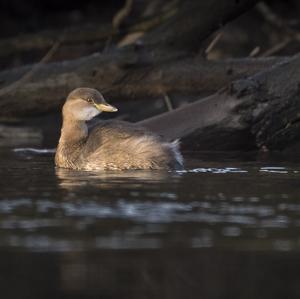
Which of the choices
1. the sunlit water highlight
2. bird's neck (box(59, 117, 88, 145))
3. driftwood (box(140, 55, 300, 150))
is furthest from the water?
driftwood (box(140, 55, 300, 150))

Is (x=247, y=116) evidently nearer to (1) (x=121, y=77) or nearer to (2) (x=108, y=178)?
(1) (x=121, y=77)

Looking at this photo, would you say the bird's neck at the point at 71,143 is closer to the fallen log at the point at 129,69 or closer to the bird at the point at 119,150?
the bird at the point at 119,150

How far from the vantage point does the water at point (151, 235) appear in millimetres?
5668

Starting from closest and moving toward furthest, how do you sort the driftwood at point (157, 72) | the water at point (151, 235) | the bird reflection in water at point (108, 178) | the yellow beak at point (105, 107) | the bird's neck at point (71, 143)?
1. the water at point (151, 235)
2. the bird reflection in water at point (108, 178)
3. the bird's neck at point (71, 143)
4. the yellow beak at point (105, 107)
5. the driftwood at point (157, 72)

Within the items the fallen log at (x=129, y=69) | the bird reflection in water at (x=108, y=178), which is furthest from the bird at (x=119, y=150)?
the fallen log at (x=129, y=69)

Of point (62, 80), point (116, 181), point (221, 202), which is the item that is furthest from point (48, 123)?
point (221, 202)

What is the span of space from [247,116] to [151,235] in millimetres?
5050

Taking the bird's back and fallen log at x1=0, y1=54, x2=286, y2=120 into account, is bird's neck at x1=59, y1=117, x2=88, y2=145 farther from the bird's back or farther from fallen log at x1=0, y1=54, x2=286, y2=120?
fallen log at x1=0, y1=54, x2=286, y2=120

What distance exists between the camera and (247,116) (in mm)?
11664

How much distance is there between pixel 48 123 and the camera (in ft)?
54.8

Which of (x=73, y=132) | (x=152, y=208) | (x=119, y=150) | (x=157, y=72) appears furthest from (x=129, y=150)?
(x=157, y=72)

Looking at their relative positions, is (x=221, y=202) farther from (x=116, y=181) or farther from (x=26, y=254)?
(x=26, y=254)

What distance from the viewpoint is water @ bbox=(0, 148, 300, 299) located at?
5.67m

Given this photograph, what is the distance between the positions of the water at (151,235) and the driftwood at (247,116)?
5.71 ft
